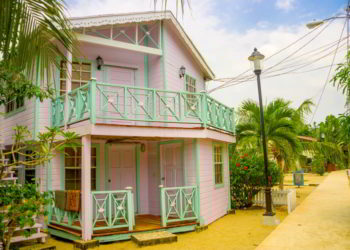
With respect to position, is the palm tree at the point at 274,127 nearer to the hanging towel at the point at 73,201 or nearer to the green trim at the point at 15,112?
the hanging towel at the point at 73,201

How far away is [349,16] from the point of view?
28.2 feet

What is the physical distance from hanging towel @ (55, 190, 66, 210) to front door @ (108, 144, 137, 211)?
1.85 m

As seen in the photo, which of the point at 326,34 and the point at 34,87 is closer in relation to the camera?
the point at 34,87

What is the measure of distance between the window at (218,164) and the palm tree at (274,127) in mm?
2248

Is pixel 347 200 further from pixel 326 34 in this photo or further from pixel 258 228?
pixel 326 34

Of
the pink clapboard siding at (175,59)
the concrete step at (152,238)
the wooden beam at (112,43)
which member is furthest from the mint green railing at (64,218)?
the pink clapboard siding at (175,59)

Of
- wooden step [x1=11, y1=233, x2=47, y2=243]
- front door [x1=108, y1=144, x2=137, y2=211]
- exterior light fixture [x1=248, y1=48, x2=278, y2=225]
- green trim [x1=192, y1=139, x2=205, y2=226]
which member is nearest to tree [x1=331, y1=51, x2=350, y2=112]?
exterior light fixture [x1=248, y1=48, x2=278, y2=225]

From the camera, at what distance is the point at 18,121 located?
9844mm

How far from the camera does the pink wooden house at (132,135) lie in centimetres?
769

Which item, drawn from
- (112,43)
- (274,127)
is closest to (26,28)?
(112,43)

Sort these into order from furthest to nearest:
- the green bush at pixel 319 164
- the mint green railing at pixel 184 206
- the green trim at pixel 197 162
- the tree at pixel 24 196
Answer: the green bush at pixel 319 164, the green trim at pixel 197 162, the mint green railing at pixel 184 206, the tree at pixel 24 196

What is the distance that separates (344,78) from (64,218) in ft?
25.2

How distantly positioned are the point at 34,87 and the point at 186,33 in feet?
22.1

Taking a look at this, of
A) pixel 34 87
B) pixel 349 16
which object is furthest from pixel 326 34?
pixel 34 87
